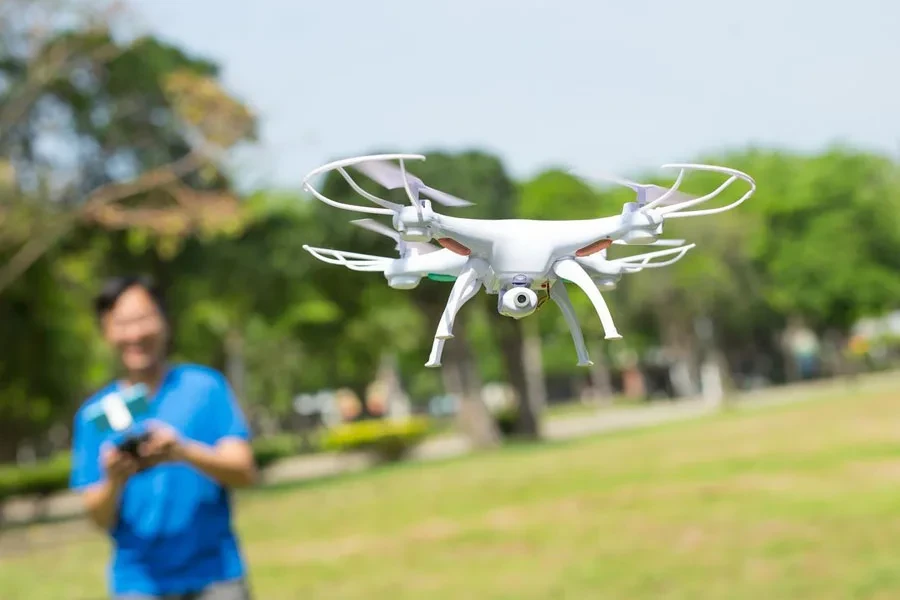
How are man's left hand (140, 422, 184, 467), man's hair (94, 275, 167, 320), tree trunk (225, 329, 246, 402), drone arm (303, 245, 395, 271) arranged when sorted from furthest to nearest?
1. tree trunk (225, 329, 246, 402)
2. man's hair (94, 275, 167, 320)
3. man's left hand (140, 422, 184, 467)
4. drone arm (303, 245, 395, 271)

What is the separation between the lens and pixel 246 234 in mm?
25781

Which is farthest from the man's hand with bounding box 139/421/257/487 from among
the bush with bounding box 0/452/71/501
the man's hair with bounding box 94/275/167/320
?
the bush with bounding box 0/452/71/501

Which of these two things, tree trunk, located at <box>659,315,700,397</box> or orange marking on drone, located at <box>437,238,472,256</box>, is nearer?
orange marking on drone, located at <box>437,238,472,256</box>

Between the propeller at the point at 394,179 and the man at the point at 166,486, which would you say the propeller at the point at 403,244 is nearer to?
the propeller at the point at 394,179

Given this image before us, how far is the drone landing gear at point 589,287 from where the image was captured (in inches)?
35.4

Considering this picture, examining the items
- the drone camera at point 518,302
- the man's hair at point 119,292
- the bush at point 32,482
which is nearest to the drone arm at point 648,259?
the drone camera at point 518,302

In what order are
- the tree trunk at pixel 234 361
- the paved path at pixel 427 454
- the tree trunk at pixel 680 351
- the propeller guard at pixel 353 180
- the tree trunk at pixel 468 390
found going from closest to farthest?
1. the propeller guard at pixel 353 180
2. the tree trunk at pixel 468 390
3. the tree trunk at pixel 680 351
4. the paved path at pixel 427 454
5. the tree trunk at pixel 234 361

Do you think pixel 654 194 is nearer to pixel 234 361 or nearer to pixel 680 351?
pixel 680 351

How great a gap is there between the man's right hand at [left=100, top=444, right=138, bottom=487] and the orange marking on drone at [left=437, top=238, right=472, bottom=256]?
10.1 feet

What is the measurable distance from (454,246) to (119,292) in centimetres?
352

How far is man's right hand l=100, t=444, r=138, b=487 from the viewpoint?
3797 millimetres

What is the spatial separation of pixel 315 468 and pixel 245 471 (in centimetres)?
3221

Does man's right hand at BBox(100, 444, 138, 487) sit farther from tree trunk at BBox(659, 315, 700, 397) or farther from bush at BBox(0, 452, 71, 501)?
bush at BBox(0, 452, 71, 501)

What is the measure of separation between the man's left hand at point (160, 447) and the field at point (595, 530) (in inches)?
275
